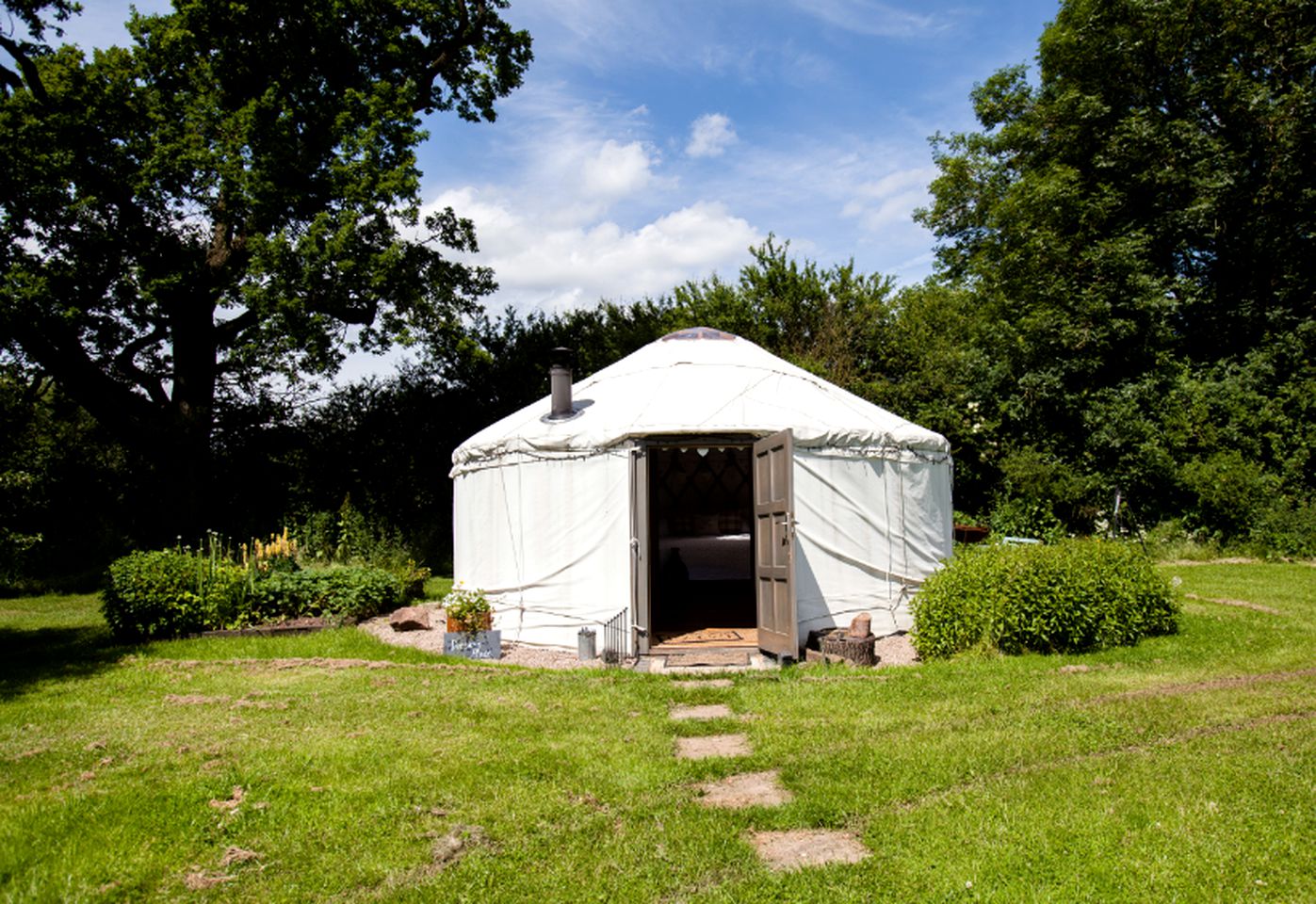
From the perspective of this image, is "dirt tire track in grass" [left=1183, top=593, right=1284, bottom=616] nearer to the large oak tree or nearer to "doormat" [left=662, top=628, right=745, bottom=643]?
"doormat" [left=662, top=628, right=745, bottom=643]

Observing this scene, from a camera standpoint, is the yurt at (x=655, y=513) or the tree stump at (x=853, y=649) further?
the yurt at (x=655, y=513)

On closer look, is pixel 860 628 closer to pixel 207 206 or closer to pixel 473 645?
pixel 473 645

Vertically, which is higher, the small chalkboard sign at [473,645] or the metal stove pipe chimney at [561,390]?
the metal stove pipe chimney at [561,390]

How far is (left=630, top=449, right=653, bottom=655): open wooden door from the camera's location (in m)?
6.52

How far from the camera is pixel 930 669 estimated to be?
17.4ft

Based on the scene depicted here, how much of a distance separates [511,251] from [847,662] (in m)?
11.3

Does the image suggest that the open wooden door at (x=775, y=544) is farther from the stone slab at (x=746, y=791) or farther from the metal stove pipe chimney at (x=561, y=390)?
the stone slab at (x=746, y=791)

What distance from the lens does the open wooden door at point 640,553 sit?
21.4ft

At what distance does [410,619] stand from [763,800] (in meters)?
5.37

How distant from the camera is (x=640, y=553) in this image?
6.57m

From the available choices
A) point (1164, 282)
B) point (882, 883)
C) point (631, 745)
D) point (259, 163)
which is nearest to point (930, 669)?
point (631, 745)

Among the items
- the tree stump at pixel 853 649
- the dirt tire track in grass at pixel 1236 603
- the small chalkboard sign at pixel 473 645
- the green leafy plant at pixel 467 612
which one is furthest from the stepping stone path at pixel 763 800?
the dirt tire track in grass at pixel 1236 603

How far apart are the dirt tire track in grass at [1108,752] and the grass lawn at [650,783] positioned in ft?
0.06

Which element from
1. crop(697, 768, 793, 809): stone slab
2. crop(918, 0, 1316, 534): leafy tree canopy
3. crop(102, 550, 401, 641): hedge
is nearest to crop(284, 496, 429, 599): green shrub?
crop(102, 550, 401, 641): hedge
